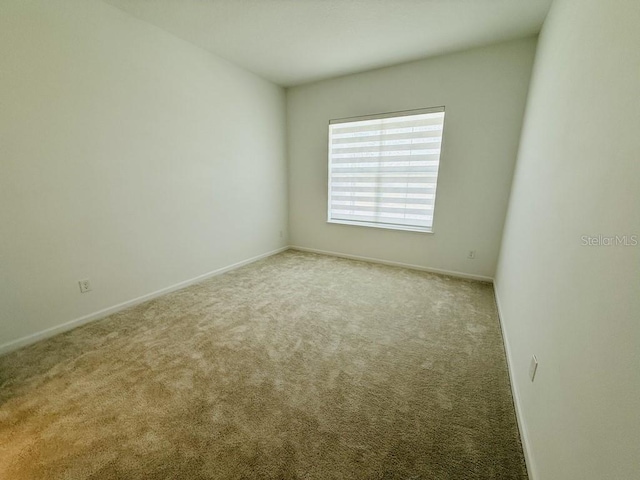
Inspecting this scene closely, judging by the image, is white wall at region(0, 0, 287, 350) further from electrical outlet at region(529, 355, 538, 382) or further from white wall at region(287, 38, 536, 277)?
electrical outlet at region(529, 355, 538, 382)

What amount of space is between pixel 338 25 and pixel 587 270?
9.15 feet

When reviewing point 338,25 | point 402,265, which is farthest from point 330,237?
point 338,25

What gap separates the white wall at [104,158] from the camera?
182 cm

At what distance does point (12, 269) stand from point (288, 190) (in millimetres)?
3381

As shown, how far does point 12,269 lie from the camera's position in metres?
1.84

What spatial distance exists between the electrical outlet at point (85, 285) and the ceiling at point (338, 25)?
2.43 metres

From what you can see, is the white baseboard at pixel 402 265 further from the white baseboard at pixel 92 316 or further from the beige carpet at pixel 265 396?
the white baseboard at pixel 92 316

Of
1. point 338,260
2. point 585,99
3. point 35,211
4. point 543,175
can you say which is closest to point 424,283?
point 338,260

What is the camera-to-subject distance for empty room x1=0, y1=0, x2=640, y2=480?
985 mm

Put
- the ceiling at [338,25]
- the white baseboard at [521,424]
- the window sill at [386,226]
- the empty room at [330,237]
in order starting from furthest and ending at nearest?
the window sill at [386,226]
the ceiling at [338,25]
the white baseboard at [521,424]
the empty room at [330,237]

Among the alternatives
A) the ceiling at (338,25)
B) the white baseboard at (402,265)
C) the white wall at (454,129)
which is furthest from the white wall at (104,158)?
the white baseboard at (402,265)

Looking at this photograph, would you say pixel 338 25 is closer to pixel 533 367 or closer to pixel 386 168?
pixel 386 168

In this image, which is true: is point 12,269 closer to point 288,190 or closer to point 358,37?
point 288,190

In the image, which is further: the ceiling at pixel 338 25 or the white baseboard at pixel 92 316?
the ceiling at pixel 338 25
